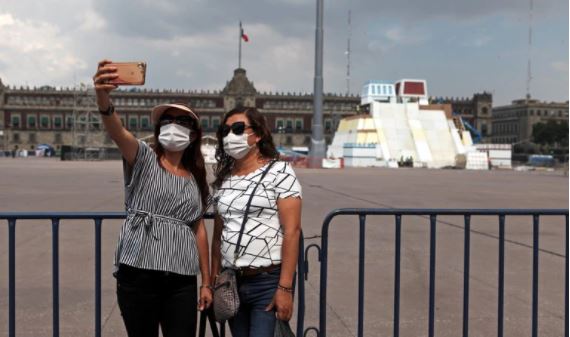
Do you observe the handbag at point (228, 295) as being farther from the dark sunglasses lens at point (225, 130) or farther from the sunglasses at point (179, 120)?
the sunglasses at point (179, 120)

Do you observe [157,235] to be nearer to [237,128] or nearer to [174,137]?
[174,137]

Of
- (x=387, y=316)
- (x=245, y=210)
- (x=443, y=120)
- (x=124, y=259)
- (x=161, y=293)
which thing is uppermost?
(x=443, y=120)

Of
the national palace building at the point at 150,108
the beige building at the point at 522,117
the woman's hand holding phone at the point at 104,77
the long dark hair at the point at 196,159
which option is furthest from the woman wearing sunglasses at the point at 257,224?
the beige building at the point at 522,117

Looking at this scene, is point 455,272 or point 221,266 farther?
point 455,272

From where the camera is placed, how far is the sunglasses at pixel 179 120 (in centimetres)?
269

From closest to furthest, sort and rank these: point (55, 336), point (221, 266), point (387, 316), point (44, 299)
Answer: point (221, 266) → point (55, 336) → point (387, 316) → point (44, 299)

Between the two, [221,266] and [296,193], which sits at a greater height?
[296,193]

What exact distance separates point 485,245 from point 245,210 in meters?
5.88

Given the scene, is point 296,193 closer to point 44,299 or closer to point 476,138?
point 44,299

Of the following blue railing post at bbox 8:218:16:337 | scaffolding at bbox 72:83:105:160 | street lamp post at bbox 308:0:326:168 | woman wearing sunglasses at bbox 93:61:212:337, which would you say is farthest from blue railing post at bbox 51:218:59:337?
scaffolding at bbox 72:83:105:160

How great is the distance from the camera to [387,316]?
14.7 ft

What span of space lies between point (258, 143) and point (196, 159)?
33 centimetres

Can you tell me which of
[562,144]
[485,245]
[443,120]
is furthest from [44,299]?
[562,144]

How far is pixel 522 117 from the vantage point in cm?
12838
